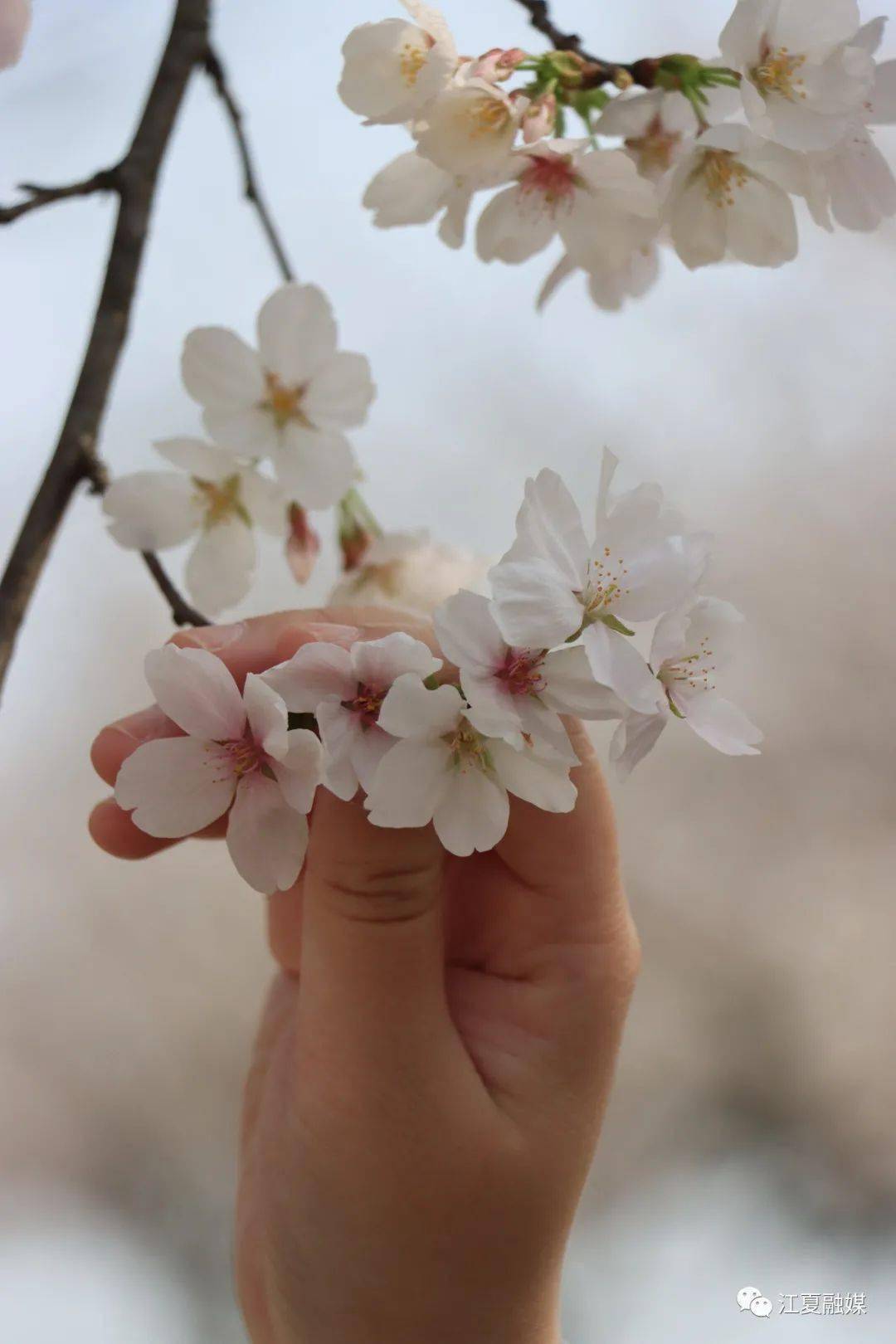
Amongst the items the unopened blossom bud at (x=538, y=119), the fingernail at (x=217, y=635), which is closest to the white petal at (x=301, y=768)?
the fingernail at (x=217, y=635)

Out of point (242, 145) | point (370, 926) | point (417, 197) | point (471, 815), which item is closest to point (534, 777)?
point (471, 815)

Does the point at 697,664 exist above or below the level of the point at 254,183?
below

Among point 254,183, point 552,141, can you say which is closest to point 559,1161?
point 552,141

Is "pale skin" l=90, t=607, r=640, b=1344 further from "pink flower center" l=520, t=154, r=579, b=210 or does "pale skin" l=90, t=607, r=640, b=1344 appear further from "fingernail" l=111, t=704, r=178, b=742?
"pink flower center" l=520, t=154, r=579, b=210

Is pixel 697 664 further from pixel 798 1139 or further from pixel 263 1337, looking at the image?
pixel 798 1139

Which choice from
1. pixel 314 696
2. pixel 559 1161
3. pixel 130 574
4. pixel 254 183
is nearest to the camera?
pixel 314 696

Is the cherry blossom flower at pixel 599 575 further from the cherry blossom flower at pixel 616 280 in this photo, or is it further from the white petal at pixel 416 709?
the cherry blossom flower at pixel 616 280

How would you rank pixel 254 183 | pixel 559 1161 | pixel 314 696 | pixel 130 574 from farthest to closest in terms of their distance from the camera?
1. pixel 130 574
2. pixel 254 183
3. pixel 559 1161
4. pixel 314 696

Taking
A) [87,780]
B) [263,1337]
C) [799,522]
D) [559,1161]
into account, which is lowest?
[263,1337]
